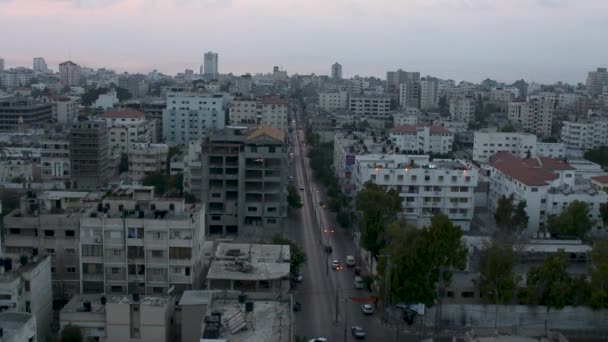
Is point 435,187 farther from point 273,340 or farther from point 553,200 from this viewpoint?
point 273,340

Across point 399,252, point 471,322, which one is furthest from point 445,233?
point 471,322

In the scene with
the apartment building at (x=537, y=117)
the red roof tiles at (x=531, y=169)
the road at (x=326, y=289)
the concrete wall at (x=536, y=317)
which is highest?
the apartment building at (x=537, y=117)

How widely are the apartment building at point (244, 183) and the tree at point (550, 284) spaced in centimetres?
666

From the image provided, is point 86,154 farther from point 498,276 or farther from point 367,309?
point 498,276

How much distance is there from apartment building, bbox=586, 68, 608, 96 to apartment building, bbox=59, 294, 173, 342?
192ft

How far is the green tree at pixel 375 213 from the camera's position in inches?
497

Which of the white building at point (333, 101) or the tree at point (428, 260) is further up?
the white building at point (333, 101)

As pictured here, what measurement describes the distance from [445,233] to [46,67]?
314 ft

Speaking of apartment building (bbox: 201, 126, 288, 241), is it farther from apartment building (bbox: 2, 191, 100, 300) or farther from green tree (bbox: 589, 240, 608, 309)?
green tree (bbox: 589, 240, 608, 309)

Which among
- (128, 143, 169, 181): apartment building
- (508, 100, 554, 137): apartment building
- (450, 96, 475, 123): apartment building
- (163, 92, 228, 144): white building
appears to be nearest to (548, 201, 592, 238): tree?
(128, 143, 169, 181): apartment building

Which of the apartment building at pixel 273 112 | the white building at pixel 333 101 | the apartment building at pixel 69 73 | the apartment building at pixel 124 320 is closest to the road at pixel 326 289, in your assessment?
the apartment building at pixel 124 320

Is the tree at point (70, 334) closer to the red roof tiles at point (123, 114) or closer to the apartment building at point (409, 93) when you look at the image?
the red roof tiles at point (123, 114)

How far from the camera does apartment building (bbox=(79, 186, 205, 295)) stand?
9.78m

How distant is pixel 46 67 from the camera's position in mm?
97250
